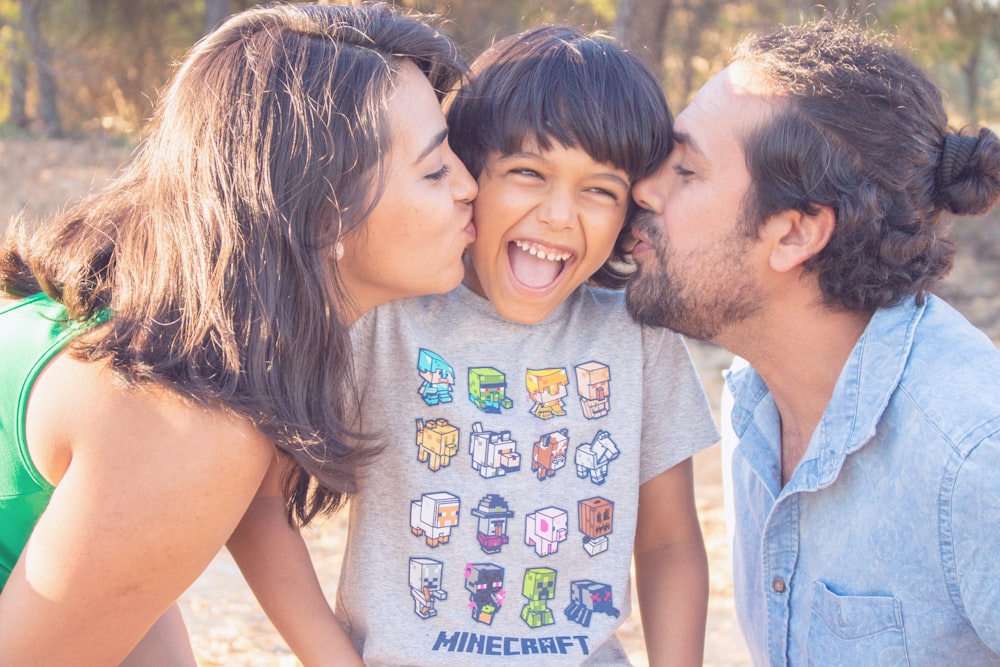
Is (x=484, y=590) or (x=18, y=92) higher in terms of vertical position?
(x=484, y=590)

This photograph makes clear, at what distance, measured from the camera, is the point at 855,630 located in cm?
198

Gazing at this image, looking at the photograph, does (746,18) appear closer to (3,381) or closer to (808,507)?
(808,507)

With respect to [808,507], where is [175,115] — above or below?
above

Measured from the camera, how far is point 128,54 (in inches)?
513

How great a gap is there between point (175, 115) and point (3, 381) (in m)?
0.59

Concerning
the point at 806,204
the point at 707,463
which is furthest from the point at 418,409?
the point at 707,463

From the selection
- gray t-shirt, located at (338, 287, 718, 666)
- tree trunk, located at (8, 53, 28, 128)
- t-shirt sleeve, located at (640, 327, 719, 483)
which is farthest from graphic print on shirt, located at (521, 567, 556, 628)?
tree trunk, located at (8, 53, 28, 128)

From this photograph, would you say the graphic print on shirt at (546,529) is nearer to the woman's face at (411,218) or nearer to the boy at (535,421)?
the boy at (535,421)

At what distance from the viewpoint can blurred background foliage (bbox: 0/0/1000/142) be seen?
1021 centimetres

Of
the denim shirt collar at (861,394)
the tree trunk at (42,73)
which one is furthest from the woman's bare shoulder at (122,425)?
the tree trunk at (42,73)

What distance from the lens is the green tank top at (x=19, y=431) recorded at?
1.71 meters

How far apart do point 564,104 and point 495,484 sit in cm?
85

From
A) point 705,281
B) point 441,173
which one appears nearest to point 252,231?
point 441,173

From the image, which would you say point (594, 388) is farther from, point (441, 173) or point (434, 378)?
point (441, 173)
